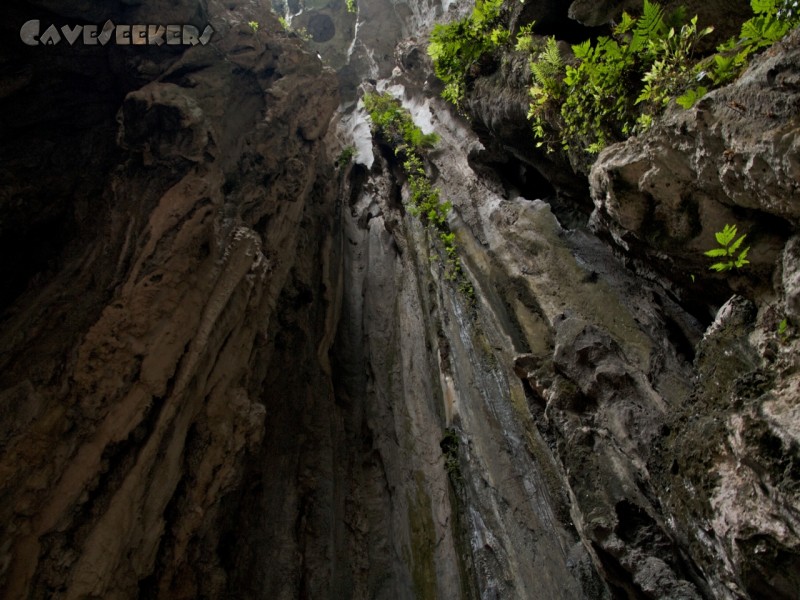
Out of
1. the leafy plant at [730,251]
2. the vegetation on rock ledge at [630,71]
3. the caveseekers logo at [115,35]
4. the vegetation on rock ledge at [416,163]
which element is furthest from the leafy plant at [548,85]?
the caveseekers logo at [115,35]

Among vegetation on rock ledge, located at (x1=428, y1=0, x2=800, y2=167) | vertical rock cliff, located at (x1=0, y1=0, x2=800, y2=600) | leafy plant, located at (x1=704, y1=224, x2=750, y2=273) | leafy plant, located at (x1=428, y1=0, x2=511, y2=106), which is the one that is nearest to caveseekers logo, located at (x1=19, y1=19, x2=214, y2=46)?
vertical rock cliff, located at (x1=0, y1=0, x2=800, y2=600)

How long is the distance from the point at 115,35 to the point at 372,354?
24.5 feet

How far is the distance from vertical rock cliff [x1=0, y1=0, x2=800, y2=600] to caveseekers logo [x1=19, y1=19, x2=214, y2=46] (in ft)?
0.48

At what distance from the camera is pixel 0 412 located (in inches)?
187

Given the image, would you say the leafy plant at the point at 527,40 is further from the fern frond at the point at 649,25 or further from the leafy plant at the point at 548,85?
the fern frond at the point at 649,25

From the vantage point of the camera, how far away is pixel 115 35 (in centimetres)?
762

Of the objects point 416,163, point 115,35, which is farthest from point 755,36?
point 416,163

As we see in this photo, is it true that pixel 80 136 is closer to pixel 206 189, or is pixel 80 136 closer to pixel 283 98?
pixel 206 189

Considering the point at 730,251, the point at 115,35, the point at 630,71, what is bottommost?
the point at 730,251

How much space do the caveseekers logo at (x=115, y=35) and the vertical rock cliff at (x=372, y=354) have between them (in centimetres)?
15

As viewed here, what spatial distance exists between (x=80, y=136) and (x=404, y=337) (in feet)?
22.9

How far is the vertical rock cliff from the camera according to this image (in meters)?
3.41

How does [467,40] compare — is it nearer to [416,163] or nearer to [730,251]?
[416,163]

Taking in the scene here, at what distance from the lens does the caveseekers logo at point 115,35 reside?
21.9 ft
